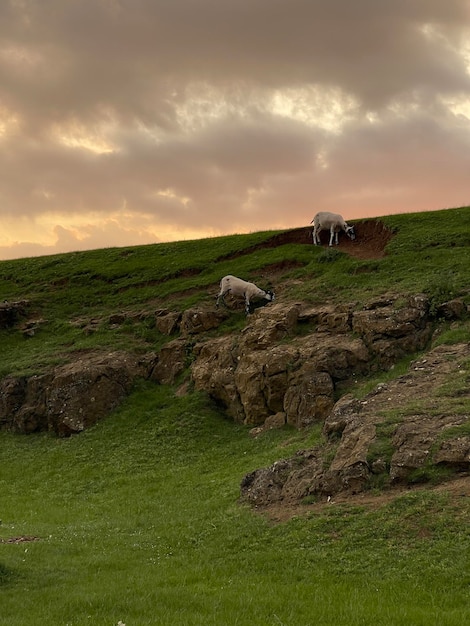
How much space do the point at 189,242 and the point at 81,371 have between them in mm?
22478

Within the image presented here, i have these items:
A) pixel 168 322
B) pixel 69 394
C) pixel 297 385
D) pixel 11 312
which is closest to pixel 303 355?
pixel 297 385

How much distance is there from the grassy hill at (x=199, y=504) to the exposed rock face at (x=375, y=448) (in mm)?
939

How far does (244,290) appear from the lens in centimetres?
3403

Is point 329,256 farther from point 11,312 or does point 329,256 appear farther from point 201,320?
point 11,312

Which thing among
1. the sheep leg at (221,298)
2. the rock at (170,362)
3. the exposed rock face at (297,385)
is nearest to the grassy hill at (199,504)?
the exposed rock face at (297,385)

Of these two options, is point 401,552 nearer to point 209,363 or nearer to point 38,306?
point 209,363

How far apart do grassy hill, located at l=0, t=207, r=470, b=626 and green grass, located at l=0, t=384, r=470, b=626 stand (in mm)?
47

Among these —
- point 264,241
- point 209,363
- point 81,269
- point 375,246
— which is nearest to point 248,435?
point 209,363

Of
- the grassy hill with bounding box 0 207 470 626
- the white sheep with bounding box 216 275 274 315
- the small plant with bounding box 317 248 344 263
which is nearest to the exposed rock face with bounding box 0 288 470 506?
the grassy hill with bounding box 0 207 470 626

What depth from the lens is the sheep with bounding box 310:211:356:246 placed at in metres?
40.8

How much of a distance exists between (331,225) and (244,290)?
1036 centimetres

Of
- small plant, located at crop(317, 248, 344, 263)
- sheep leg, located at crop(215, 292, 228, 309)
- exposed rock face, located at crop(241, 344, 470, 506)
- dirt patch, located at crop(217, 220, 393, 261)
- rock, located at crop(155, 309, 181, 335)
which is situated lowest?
exposed rock face, located at crop(241, 344, 470, 506)

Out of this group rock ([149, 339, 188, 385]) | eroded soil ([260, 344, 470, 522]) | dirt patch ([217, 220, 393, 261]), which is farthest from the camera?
dirt patch ([217, 220, 393, 261])

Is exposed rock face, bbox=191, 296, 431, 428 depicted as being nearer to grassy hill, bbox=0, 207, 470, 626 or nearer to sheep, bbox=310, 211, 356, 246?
grassy hill, bbox=0, 207, 470, 626
